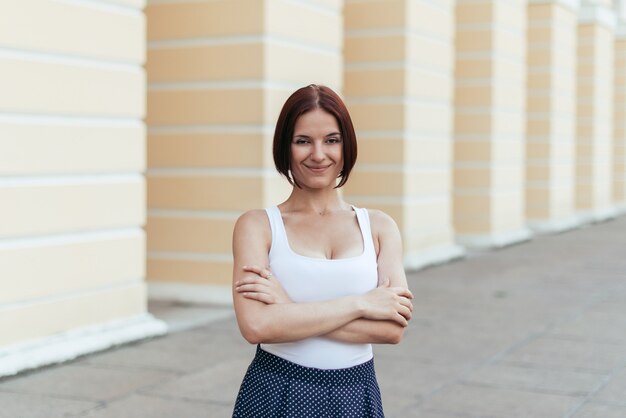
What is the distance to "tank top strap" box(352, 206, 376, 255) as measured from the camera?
312 centimetres

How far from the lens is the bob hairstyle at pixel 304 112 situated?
303cm

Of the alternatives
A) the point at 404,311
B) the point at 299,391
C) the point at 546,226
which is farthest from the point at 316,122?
the point at 546,226

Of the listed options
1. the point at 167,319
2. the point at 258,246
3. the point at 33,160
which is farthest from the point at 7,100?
the point at 258,246

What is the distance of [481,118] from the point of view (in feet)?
55.7

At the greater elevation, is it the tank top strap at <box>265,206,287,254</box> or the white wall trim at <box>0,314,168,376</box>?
the tank top strap at <box>265,206,287,254</box>

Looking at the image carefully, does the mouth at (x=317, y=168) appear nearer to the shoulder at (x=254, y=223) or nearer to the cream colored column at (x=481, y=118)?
the shoulder at (x=254, y=223)

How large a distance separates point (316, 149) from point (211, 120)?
7.49 metres

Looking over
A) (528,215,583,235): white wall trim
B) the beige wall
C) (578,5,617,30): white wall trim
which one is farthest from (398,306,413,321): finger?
the beige wall

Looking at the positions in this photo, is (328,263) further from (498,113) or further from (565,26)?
(565,26)

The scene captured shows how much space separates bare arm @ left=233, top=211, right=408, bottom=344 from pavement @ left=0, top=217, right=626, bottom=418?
328 cm

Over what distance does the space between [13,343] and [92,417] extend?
4.70 feet

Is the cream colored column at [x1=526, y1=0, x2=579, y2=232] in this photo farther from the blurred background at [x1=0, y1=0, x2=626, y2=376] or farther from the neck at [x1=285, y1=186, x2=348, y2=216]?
the neck at [x1=285, y1=186, x2=348, y2=216]

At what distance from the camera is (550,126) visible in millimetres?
20484

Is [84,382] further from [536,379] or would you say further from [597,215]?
[597,215]
